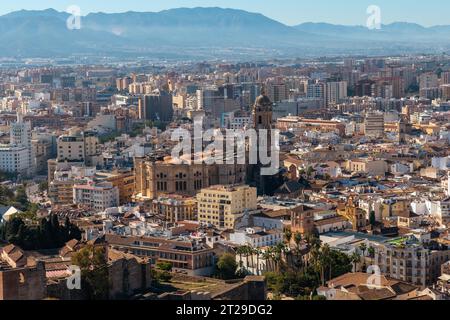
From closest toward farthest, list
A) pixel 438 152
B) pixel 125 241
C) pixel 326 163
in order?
pixel 125 241 < pixel 326 163 < pixel 438 152

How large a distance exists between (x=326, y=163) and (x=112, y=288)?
43.1 ft

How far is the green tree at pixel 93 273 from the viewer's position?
9445 mm

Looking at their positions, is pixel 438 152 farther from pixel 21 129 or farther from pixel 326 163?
pixel 21 129

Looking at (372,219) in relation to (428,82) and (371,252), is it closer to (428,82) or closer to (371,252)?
(371,252)

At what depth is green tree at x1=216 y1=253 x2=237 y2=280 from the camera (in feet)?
39.2

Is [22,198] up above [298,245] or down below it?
below

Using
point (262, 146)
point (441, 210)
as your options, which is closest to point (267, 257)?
point (441, 210)

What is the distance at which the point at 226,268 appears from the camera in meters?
12.0

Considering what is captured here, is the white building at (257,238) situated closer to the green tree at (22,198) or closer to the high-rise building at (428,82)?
the green tree at (22,198)

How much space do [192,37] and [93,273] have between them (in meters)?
82.8

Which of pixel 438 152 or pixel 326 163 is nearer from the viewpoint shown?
pixel 326 163

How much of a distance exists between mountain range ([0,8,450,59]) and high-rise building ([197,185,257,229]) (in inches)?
1400

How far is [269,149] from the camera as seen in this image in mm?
19531

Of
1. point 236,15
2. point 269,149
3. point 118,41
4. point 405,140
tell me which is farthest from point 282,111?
point 236,15
